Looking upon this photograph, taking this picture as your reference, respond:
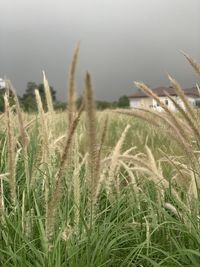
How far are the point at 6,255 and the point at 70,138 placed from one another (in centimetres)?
74

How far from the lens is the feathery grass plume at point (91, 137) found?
1097 millimetres

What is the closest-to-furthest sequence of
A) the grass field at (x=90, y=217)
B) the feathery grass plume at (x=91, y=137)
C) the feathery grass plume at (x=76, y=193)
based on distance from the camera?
the feathery grass plume at (x=91, y=137), the grass field at (x=90, y=217), the feathery grass plume at (x=76, y=193)

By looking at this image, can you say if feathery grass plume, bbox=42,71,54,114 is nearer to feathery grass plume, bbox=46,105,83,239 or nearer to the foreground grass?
the foreground grass

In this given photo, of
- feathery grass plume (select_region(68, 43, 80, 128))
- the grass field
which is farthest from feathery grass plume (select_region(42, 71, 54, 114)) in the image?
feathery grass plume (select_region(68, 43, 80, 128))

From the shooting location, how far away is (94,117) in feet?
3.69

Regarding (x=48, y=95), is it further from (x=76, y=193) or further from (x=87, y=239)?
(x=87, y=239)

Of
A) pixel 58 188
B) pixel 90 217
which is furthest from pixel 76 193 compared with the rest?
pixel 58 188

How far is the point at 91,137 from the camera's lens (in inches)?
47.6

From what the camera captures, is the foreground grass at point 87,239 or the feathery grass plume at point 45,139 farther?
the feathery grass plume at point 45,139

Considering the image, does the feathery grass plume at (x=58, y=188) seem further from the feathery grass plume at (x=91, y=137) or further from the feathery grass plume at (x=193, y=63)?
the feathery grass plume at (x=193, y=63)

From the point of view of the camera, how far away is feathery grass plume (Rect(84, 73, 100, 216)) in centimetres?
110

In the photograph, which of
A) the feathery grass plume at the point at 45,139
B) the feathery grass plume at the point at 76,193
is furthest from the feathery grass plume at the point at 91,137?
the feathery grass plume at the point at 45,139

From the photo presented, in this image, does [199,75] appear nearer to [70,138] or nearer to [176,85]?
[176,85]

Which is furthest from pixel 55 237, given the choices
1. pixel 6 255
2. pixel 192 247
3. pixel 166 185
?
pixel 166 185
